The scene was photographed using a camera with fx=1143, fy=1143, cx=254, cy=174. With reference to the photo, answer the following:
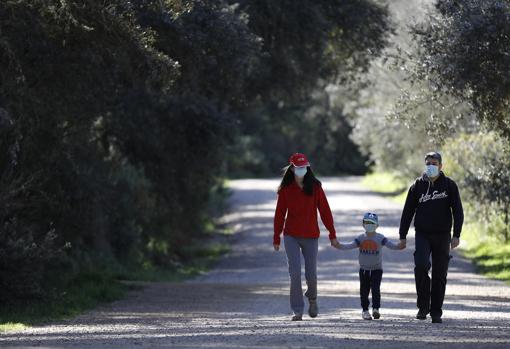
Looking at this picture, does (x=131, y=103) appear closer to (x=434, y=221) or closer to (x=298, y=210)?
(x=298, y=210)

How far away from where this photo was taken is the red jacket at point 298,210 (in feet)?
43.4

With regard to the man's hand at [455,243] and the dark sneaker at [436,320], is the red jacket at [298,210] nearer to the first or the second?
the man's hand at [455,243]

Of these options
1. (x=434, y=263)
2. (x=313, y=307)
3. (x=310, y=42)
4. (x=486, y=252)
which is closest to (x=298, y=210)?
(x=313, y=307)

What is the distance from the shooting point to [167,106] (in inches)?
1021

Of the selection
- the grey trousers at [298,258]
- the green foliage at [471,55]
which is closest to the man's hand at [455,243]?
the grey trousers at [298,258]

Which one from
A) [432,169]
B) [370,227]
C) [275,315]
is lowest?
[275,315]

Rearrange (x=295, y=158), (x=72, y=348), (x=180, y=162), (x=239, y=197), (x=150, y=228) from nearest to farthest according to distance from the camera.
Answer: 1. (x=72, y=348)
2. (x=295, y=158)
3. (x=180, y=162)
4. (x=150, y=228)
5. (x=239, y=197)

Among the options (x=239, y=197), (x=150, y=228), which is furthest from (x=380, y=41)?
(x=239, y=197)

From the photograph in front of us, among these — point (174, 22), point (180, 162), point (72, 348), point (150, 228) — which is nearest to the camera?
point (72, 348)

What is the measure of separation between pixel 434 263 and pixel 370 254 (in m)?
0.76

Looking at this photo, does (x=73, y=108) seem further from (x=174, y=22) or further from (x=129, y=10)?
(x=129, y=10)

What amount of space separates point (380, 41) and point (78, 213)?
928cm

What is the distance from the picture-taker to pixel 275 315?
623 inches

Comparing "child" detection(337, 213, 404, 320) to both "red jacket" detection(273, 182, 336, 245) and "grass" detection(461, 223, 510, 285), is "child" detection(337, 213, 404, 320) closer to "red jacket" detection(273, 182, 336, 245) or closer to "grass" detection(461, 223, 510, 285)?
"red jacket" detection(273, 182, 336, 245)
